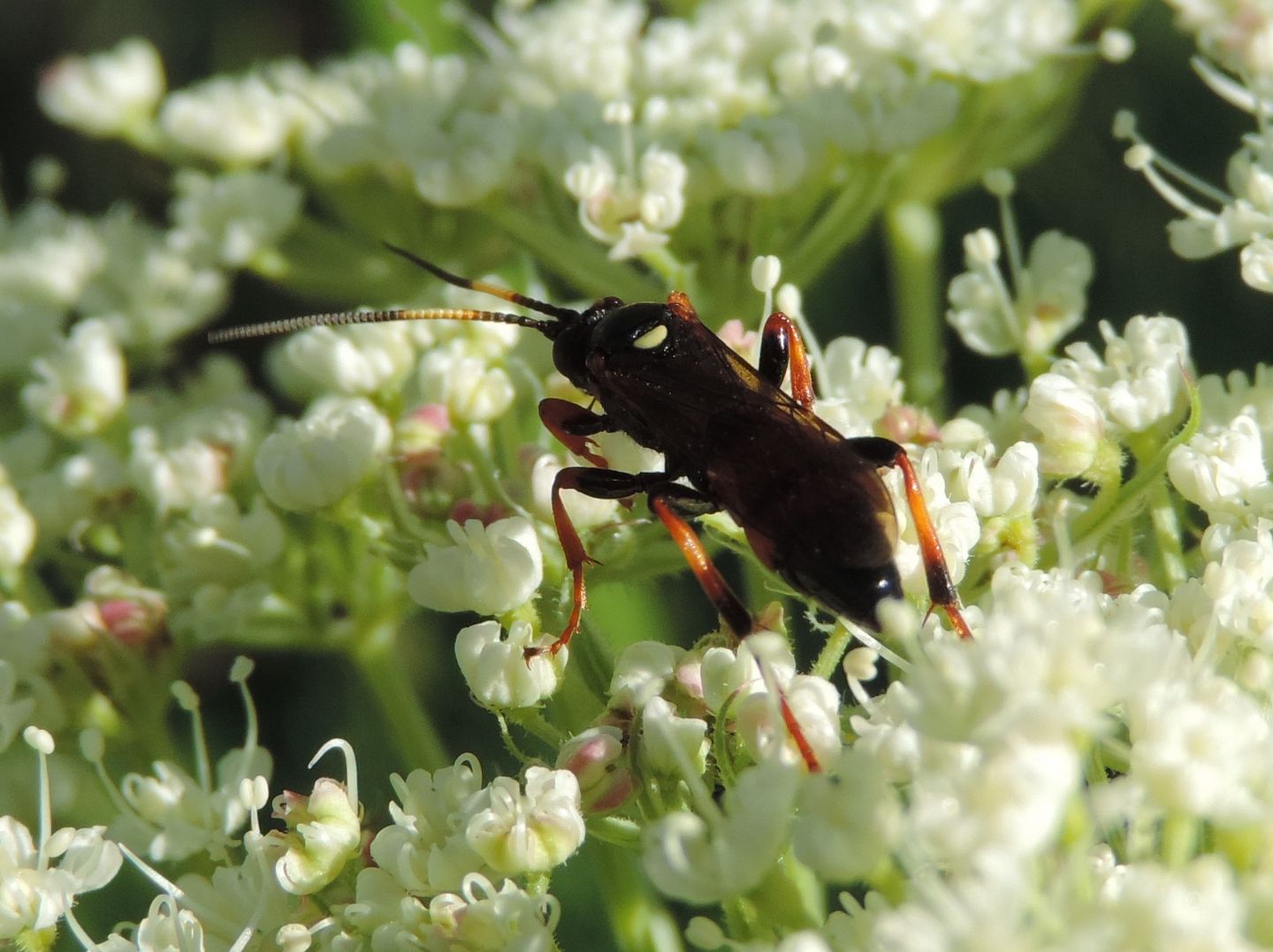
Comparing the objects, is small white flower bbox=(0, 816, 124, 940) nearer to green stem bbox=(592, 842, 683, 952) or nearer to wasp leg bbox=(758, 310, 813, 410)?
green stem bbox=(592, 842, 683, 952)

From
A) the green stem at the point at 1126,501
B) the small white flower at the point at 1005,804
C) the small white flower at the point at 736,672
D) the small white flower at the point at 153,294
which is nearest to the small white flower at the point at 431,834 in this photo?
the small white flower at the point at 736,672

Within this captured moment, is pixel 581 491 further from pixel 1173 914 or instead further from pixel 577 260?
pixel 1173 914

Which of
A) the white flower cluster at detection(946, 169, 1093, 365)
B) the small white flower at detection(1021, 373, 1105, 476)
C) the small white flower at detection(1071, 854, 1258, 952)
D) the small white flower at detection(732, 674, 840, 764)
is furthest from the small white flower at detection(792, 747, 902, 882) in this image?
the white flower cluster at detection(946, 169, 1093, 365)

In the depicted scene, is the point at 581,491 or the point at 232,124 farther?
the point at 232,124

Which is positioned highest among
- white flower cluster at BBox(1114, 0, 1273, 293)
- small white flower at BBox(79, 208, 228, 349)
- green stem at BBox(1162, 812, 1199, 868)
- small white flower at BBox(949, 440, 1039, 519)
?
white flower cluster at BBox(1114, 0, 1273, 293)

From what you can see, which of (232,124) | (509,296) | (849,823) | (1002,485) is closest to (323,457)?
(509,296)
